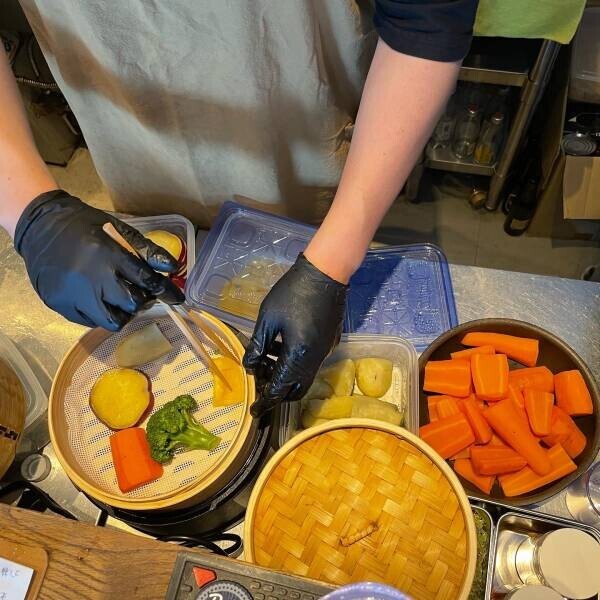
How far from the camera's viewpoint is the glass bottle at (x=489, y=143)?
6.03ft

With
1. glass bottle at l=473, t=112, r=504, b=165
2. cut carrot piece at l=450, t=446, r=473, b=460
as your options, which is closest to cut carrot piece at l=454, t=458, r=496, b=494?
cut carrot piece at l=450, t=446, r=473, b=460

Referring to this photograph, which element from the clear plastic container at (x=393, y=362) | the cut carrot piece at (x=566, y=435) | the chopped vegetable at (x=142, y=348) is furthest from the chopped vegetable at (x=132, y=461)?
the cut carrot piece at (x=566, y=435)

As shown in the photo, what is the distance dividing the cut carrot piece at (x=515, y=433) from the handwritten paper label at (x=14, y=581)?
0.74 meters

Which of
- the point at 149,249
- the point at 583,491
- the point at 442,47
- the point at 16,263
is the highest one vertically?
the point at 442,47

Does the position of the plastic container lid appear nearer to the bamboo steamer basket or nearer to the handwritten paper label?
the bamboo steamer basket

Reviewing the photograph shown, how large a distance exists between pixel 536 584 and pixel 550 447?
8.9 inches

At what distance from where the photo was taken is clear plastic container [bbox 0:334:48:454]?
3.47 feet

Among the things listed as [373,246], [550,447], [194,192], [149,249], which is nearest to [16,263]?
[194,192]

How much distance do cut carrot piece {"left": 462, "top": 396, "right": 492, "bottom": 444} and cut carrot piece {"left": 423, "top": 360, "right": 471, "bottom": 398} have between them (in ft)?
0.06

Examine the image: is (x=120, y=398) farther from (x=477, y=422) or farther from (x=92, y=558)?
(x=477, y=422)

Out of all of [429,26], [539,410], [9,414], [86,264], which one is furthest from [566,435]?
[9,414]

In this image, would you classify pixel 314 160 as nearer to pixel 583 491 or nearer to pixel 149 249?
pixel 149 249

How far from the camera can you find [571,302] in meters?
1.17

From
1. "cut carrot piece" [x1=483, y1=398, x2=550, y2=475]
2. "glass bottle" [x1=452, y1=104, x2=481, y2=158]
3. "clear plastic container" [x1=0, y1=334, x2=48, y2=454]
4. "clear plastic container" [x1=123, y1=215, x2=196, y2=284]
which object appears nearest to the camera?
"cut carrot piece" [x1=483, y1=398, x2=550, y2=475]
